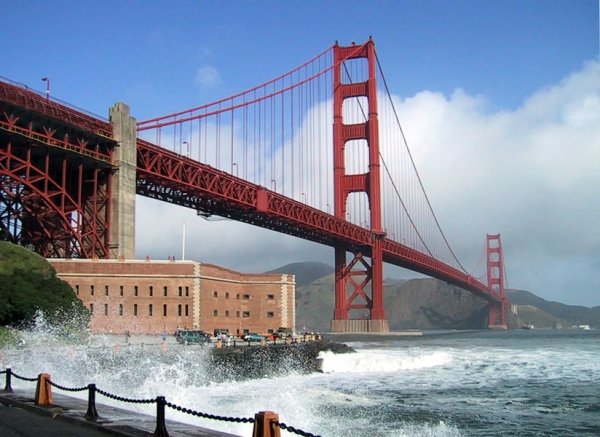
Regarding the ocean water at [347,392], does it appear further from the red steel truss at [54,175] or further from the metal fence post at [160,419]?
the red steel truss at [54,175]

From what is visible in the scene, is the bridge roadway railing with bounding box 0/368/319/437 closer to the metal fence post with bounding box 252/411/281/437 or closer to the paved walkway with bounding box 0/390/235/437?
the metal fence post with bounding box 252/411/281/437

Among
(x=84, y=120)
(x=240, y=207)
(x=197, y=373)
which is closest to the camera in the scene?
(x=197, y=373)

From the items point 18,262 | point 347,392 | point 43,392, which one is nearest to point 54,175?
point 18,262

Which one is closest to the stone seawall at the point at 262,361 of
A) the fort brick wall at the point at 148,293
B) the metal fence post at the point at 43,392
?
the fort brick wall at the point at 148,293

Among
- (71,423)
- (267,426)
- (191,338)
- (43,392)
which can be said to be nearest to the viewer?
(267,426)

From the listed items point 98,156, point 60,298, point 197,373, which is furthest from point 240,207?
point 197,373

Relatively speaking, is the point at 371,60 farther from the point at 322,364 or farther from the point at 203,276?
the point at 322,364

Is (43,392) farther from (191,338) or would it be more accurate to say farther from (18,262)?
(191,338)
